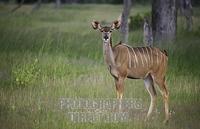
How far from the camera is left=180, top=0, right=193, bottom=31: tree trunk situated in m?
7.76

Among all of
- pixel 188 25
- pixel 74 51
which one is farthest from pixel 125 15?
pixel 188 25

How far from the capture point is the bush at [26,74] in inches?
190

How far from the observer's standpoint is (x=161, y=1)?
628 cm

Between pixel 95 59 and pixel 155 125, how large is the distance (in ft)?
3.62

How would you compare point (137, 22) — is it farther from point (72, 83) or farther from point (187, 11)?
point (72, 83)

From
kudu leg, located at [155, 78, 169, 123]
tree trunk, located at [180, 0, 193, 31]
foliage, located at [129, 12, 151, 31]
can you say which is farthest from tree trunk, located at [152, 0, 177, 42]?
kudu leg, located at [155, 78, 169, 123]

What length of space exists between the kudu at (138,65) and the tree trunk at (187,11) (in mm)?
3028

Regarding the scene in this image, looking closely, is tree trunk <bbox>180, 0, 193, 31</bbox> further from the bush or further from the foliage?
the bush

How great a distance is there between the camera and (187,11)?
29.0 feet

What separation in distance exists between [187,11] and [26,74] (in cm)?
448

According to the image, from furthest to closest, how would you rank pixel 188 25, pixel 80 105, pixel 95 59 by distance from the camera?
1. pixel 188 25
2. pixel 95 59
3. pixel 80 105

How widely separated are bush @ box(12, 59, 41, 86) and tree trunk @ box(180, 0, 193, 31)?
2975mm

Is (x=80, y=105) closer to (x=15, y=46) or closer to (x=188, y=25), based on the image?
(x=15, y=46)

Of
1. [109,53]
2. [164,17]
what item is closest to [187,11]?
[164,17]
